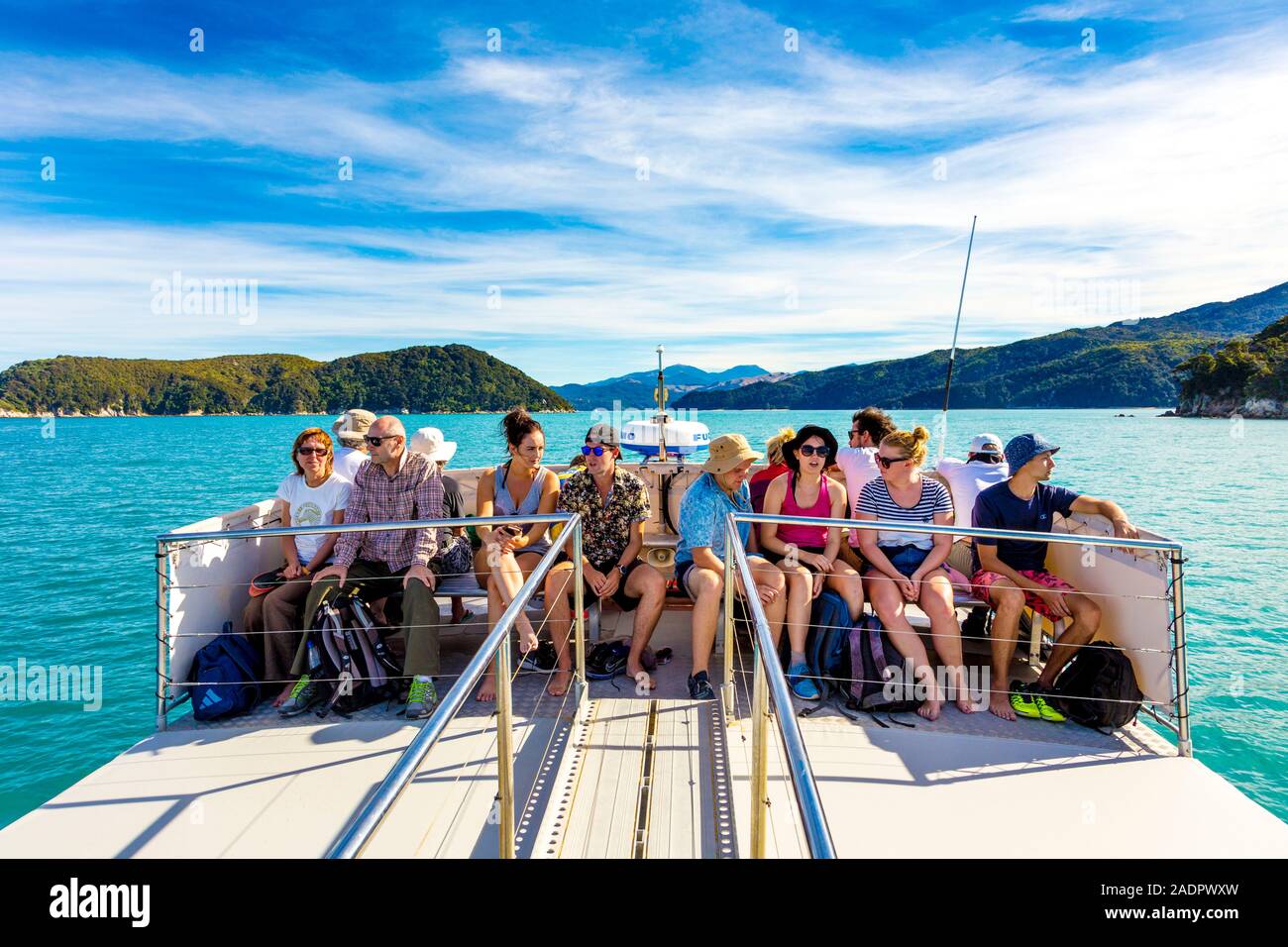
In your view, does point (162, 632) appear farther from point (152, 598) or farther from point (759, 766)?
point (152, 598)

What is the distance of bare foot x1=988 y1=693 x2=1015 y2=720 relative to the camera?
383 centimetres

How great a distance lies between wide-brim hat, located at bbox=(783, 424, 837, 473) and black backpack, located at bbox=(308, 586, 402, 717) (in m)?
2.73

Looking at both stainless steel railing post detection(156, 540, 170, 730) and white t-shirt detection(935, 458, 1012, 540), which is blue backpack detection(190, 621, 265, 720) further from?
white t-shirt detection(935, 458, 1012, 540)

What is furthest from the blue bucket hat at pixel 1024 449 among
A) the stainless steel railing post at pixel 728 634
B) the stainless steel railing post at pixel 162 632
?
the stainless steel railing post at pixel 162 632

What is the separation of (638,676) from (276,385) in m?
167

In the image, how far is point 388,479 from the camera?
4.60m

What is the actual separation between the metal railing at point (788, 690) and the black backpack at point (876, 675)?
2.34 ft

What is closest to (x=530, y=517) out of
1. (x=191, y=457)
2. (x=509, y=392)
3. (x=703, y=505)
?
(x=703, y=505)

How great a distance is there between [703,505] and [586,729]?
145cm

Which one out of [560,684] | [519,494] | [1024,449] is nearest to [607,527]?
[519,494]

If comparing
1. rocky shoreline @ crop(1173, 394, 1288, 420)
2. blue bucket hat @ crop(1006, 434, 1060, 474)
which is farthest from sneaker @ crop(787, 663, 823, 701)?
rocky shoreline @ crop(1173, 394, 1288, 420)

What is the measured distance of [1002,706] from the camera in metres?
3.86

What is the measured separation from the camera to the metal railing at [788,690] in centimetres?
130
